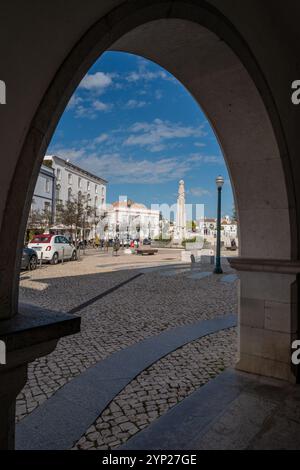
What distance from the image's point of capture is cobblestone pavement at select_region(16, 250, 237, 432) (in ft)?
12.8

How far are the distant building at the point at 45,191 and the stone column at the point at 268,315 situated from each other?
33299 mm

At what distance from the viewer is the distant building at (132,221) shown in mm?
59031

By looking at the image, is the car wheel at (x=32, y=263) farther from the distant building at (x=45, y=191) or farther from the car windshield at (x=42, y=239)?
the distant building at (x=45, y=191)

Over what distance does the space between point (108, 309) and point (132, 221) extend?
58.3m

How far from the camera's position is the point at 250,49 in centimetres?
317

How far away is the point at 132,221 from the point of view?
6525cm

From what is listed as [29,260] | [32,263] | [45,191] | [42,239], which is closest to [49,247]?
[42,239]

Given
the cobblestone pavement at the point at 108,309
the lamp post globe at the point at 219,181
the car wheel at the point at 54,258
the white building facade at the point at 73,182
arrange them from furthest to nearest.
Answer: the white building facade at the point at 73,182
the car wheel at the point at 54,258
the lamp post globe at the point at 219,181
the cobblestone pavement at the point at 108,309

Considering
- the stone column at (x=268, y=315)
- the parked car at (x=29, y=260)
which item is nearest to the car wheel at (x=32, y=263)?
the parked car at (x=29, y=260)

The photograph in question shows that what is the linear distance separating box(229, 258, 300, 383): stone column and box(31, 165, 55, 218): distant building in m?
33.3

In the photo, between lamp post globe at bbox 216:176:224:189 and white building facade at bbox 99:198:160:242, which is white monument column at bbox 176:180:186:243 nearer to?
white building facade at bbox 99:198:160:242

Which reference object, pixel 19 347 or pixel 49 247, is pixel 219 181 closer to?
pixel 49 247

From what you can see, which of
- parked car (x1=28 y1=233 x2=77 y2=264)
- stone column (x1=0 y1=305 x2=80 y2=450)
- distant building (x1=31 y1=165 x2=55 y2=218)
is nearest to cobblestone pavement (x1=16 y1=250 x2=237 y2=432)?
stone column (x1=0 y1=305 x2=80 y2=450)
